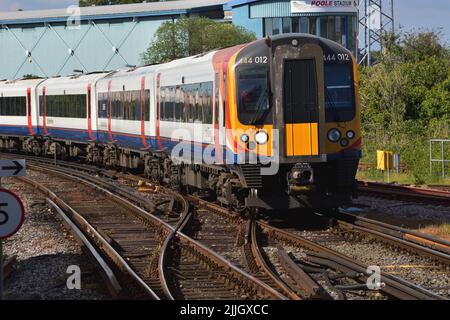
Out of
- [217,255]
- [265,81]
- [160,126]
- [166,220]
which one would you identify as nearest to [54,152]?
[160,126]

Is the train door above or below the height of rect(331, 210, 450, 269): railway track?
above

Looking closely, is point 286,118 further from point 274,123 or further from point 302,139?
point 302,139

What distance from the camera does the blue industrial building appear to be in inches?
2379

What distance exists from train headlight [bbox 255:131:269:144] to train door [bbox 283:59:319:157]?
0.33 meters

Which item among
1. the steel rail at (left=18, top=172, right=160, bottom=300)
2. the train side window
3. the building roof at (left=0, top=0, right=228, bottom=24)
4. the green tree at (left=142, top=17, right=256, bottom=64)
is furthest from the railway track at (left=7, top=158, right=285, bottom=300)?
the building roof at (left=0, top=0, right=228, bottom=24)

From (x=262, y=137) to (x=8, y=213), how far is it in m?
6.50

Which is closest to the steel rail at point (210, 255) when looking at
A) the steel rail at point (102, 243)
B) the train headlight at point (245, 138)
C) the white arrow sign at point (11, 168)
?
the steel rail at point (102, 243)

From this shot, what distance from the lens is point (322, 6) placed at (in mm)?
60875

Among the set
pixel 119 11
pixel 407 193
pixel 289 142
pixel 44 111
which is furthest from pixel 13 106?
pixel 119 11

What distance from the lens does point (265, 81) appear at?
45.1 feet

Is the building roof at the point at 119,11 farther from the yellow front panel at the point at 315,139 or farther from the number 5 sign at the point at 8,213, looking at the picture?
the number 5 sign at the point at 8,213

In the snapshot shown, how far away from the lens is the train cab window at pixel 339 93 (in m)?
14.0

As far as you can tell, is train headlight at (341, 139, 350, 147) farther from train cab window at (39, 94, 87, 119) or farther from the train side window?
train cab window at (39, 94, 87, 119)

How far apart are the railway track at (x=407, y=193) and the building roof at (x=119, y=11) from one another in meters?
44.0
